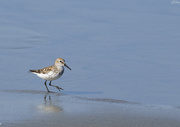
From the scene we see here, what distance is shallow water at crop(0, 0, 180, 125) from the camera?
9.46m

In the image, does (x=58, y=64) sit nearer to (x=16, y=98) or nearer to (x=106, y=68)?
(x=106, y=68)

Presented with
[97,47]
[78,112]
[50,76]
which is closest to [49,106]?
[78,112]

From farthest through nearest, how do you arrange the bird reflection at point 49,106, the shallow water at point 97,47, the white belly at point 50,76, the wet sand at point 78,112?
the white belly at point 50,76 → the shallow water at point 97,47 → the bird reflection at point 49,106 → the wet sand at point 78,112

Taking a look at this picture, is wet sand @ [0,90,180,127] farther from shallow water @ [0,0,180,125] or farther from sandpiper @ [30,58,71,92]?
sandpiper @ [30,58,71,92]

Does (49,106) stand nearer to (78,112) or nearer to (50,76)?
(78,112)

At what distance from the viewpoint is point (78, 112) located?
24.6 feet

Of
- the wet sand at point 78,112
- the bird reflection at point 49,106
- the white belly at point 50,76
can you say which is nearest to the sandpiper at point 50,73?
the white belly at point 50,76

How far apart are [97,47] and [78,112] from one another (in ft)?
16.2

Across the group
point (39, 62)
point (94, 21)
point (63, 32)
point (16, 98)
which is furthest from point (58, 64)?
point (94, 21)

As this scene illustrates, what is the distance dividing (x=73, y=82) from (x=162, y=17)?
5.45 metres

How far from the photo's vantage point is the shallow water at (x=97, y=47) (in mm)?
9461

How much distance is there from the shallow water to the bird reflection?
16.5 inches

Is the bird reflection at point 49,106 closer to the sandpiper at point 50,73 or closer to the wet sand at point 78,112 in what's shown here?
the wet sand at point 78,112

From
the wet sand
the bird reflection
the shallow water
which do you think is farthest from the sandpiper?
the bird reflection
